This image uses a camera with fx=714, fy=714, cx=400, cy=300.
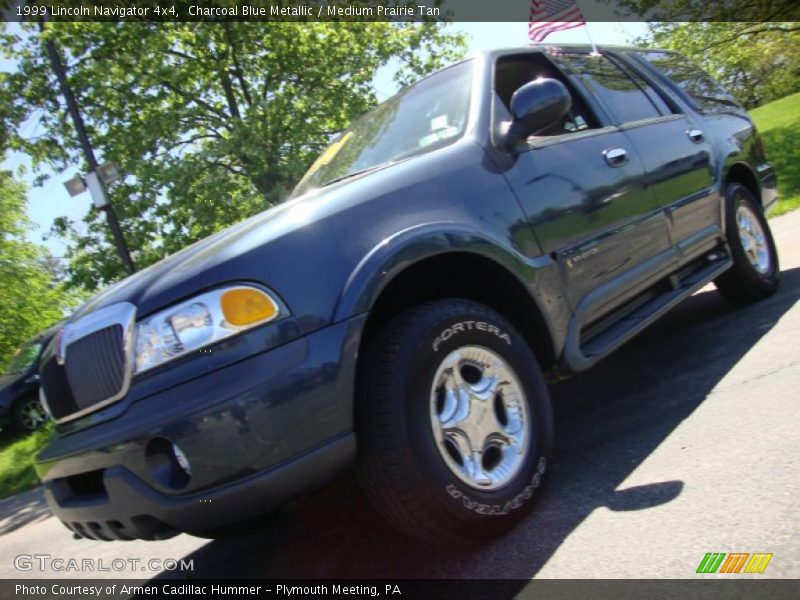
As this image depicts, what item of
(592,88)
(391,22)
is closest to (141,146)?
(391,22)

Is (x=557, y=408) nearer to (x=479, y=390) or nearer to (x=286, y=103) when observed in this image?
(x=479, y=390)

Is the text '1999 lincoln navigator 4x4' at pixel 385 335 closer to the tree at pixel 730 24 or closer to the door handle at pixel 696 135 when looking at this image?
the door handle at pixel 696 135

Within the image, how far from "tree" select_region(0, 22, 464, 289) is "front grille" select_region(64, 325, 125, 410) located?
14.1m

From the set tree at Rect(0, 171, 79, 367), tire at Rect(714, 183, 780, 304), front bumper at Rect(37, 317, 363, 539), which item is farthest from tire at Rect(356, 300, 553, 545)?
tree at Rect(0, 171, 79, 367)

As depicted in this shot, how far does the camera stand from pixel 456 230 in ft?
8.73

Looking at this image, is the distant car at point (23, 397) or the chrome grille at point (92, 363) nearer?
the chrome grille at point (92, 363)

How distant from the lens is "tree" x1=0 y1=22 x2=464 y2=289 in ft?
51.7

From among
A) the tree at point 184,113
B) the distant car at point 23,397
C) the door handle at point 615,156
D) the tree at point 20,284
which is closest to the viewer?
the door handle at point 615,156

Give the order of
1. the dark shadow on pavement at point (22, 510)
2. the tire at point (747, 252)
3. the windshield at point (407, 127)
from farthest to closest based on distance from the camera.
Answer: the dark shadow on pavement at point (22, 510), the tire at point (747, 252), the windshield at point (407, 127)

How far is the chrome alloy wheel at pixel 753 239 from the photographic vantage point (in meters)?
4.89

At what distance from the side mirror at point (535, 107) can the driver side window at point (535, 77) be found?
35 centimetres

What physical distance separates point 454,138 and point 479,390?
115cm

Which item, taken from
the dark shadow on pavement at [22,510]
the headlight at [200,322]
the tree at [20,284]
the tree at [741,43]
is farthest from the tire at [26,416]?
the tree at [741,43]

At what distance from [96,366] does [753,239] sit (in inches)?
177
